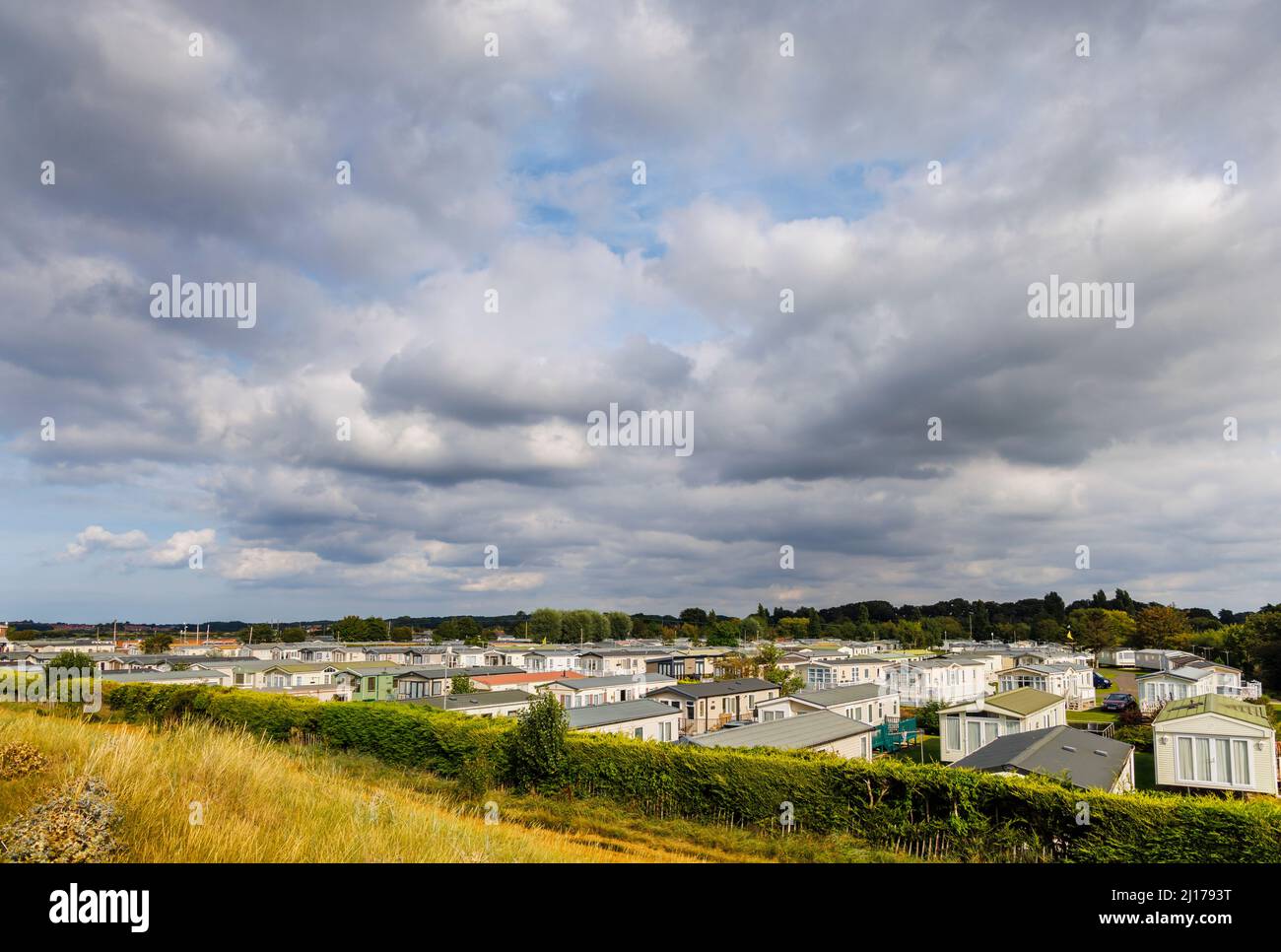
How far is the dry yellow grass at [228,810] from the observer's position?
6.47 m

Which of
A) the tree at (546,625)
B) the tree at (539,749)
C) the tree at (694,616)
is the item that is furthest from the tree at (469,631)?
the tree at (539,749)

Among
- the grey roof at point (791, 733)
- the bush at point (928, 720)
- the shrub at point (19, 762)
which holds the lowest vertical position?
the bush at point (928, 720)

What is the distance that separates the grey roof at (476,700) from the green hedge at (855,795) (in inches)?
482

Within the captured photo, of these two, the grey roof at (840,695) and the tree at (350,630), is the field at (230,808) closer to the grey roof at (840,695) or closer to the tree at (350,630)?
the grey roof at (840,695)

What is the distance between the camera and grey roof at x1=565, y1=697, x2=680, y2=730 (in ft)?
103

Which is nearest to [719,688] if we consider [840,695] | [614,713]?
[840,695]

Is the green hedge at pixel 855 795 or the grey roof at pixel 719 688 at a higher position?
the green hedge at pixel 855 795

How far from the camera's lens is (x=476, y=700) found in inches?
1539

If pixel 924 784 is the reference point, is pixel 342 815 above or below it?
above
